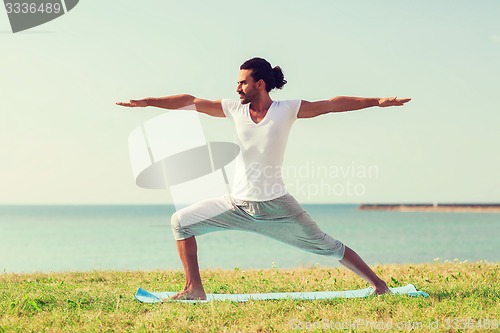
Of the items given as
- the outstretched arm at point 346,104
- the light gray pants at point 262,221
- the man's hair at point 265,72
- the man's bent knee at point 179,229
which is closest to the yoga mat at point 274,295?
the light gray pants at point 262,221

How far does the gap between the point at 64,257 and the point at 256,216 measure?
96.3ft

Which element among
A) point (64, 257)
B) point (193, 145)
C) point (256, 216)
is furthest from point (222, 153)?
point (64, 257)

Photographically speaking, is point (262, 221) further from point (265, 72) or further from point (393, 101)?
point (393, 101)

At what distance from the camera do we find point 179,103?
19.0 feet

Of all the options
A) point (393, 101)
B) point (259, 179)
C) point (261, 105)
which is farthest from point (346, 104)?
point (259, 179)

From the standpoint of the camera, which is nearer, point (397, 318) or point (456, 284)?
point (397, 318)

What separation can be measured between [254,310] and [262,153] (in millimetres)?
1399

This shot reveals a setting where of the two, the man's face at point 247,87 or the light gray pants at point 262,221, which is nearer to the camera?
the light gray pants at point 262,221

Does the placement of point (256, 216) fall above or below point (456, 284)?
above

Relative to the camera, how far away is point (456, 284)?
6.71 meters

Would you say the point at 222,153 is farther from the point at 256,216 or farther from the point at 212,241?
the point at 212,241

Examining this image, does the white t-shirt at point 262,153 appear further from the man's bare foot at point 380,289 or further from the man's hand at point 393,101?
the man's bare foot at point 380,289

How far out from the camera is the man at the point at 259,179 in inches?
221

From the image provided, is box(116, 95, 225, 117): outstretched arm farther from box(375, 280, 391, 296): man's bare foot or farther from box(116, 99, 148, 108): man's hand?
box(375, 280, 391, 296): man's bare foot
